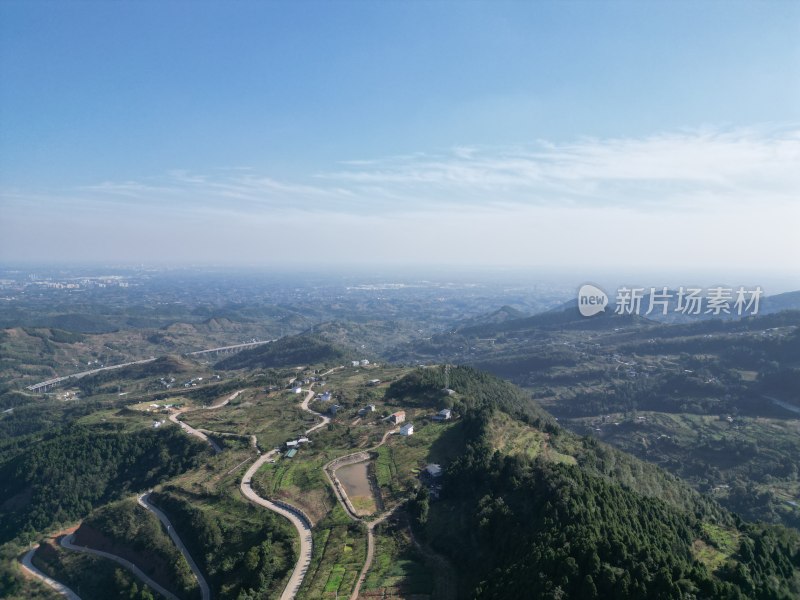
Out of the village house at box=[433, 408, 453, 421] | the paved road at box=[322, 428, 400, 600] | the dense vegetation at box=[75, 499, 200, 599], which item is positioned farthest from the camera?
the village house at box=[433, 408, 453, 421]

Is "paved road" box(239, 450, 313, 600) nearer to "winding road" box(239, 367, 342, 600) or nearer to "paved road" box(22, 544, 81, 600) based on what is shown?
"winding road" box(239, 367, 342, 600)

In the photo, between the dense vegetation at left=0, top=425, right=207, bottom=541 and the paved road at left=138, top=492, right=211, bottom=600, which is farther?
the dense vegetation at left=0, top=425, right=207, bottom=541

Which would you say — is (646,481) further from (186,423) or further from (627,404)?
(627,404)

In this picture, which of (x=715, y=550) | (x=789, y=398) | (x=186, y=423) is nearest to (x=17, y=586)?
(x=186, y=423)

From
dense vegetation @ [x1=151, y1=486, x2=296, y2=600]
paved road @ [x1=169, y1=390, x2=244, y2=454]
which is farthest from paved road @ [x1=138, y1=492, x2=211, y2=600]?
paved road @ [x1=169, y1=390, x2=244, y2=454]
